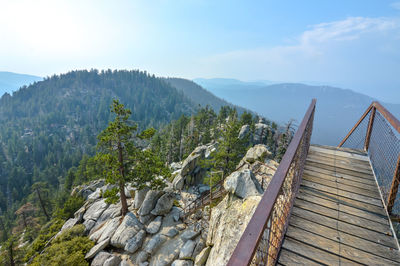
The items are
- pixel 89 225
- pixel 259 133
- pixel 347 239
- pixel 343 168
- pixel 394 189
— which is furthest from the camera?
pixel 259 133

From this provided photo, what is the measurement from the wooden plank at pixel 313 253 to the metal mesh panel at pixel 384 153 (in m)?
1.89

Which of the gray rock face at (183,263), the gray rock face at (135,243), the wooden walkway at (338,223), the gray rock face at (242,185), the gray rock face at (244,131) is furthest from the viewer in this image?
the gray rock face at (244,131)

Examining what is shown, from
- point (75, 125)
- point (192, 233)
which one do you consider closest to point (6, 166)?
point (75, 125)

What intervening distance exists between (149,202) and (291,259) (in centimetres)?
1413

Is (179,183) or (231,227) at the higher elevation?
(231,227)

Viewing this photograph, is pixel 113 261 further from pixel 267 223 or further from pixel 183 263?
pixel 267 223

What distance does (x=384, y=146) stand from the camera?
14.0 ft

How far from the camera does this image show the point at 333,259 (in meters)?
2.61

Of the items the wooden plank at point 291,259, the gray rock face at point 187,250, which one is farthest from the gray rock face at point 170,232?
the wooden plank at point 291,259

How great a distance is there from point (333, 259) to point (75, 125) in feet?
553

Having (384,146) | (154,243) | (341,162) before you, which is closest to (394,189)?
(384,146)

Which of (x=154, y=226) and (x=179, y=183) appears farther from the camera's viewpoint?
(x=179, y=183)

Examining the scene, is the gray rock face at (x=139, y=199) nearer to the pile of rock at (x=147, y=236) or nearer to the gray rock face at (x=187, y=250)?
the pile of rock at (x=147, y=236)

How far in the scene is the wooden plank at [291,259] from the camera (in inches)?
100
